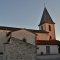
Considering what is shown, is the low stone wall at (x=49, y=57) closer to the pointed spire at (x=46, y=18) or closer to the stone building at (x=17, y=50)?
the stone building at (x=17, y=50)

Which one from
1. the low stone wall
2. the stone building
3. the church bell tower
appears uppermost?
the church bell tower

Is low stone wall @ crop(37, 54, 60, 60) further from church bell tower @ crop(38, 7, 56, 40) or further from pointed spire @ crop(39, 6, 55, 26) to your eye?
pointed spire @ crop(39, 6, 55, 26)

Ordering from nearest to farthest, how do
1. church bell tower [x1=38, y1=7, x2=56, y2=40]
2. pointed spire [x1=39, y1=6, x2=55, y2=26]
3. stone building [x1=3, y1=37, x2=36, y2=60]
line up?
stone building [x1=3, y1=37, x2=36, y2=60] → church bell tower [x1=38, y1=7, x2=56, y2=40] → pointed spire [x1=39, y1=6, x2=55, y2=26]

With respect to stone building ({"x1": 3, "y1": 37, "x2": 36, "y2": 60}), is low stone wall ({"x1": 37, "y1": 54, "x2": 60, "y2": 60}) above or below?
below

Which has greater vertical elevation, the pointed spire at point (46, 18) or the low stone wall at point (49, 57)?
the pointed spire at point (46, 18)

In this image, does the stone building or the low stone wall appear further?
the low stone wall

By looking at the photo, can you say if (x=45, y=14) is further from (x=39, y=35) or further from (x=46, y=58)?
(x=46, y=58)

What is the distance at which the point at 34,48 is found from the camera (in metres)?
A: 30.0

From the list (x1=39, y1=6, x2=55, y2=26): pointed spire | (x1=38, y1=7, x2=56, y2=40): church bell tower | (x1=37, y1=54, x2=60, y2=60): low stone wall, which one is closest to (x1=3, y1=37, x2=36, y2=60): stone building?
(x1=37, y1=54, x2=60, y2=60): low stone wall

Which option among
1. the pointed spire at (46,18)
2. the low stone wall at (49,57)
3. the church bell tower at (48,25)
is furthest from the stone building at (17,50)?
the pointed spire at (46,18)

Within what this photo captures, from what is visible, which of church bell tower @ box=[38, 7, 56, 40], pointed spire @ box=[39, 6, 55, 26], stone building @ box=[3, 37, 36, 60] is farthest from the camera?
pointed spire @ box=[39, 6, 55, 26]

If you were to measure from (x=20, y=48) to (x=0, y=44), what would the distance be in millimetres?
9066

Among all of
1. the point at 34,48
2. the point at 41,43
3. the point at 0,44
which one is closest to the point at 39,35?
the point at 41,43

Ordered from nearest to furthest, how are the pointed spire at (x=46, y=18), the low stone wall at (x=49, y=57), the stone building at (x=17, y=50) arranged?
1. the stone building at (x=17, y=50)
2. the low stone wall at (x=49, y=57)
3. the pointed spire at (x=46, y=18)
